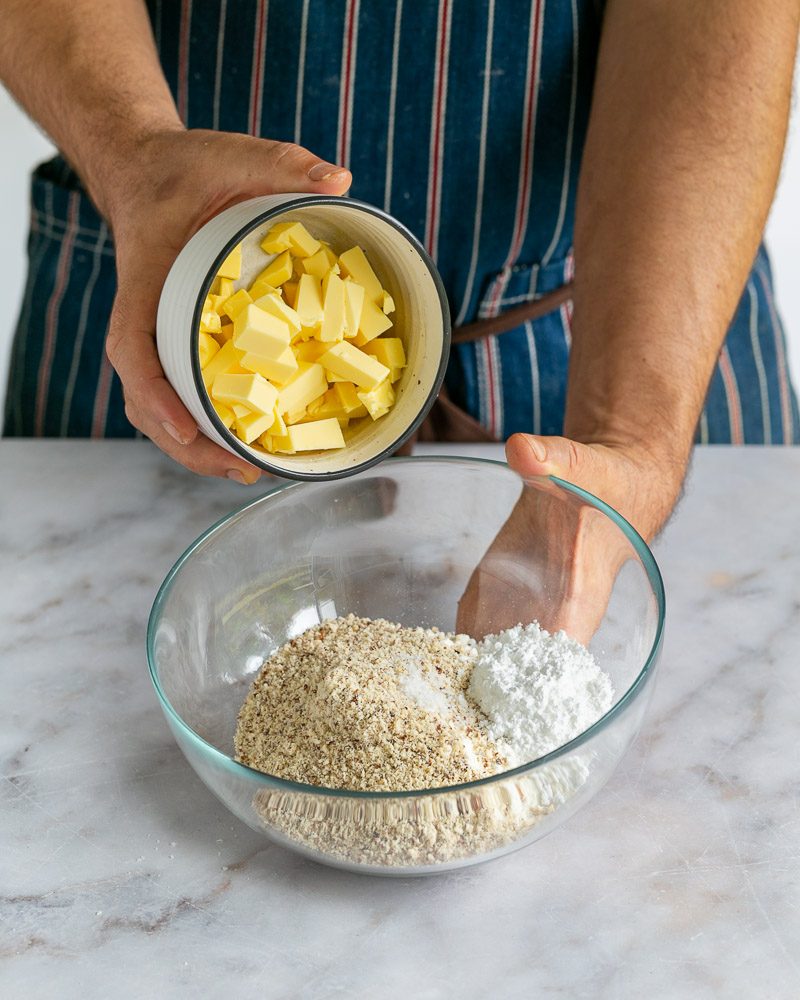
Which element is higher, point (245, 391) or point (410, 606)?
point (245, 391)

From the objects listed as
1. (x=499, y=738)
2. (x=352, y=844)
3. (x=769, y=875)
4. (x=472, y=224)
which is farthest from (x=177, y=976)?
(x=472, y=224)

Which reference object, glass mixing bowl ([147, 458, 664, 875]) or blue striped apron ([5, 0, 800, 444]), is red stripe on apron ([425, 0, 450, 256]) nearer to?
blue striped apron ([5, 0, 800, 444])

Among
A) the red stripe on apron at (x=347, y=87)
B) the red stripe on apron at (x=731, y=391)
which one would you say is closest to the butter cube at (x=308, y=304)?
the red stripe on apron at (x=347, y=87)

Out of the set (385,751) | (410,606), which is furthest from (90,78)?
(385,751)

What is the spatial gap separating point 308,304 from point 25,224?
1.96 metres

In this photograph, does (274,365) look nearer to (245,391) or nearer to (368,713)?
(245,391)

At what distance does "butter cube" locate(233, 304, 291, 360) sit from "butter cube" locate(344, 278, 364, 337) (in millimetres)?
51

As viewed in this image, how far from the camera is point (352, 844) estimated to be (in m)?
0.67

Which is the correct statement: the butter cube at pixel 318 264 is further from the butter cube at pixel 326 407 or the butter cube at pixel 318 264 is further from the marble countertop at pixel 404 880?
the marble countertop at pixel 404 880

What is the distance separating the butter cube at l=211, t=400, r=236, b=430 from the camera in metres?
0.74

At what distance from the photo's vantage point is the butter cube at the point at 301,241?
75cm

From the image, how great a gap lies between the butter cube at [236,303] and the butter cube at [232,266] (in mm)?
13

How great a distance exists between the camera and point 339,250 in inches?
31.7

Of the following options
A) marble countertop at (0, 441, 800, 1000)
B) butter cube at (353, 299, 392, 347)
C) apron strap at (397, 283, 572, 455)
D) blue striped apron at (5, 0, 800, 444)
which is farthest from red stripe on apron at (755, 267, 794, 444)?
butter cube at (353, 299, 392, 347)
